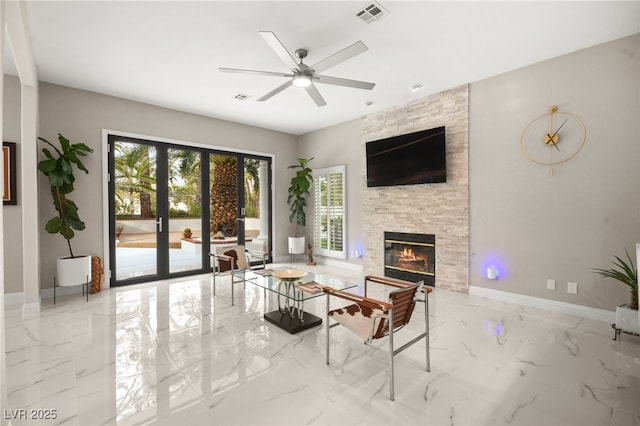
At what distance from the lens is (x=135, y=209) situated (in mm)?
5160

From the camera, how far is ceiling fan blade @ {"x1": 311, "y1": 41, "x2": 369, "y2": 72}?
2658mm

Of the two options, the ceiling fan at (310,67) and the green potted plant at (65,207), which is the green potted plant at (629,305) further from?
the green potted plant at (65,207)

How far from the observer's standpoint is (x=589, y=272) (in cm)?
347

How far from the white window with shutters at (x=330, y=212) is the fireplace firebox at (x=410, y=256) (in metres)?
1.05

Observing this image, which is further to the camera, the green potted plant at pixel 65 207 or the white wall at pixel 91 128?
the white wall at pixel 91 128

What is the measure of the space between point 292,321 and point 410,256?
2.64 meters

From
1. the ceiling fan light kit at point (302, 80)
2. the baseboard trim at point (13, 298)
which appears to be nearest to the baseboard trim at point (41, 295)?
the baseboard trim at point (13, 298)

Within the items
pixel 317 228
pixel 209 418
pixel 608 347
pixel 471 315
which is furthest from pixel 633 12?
pixel 317 228

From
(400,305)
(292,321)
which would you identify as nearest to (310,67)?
(400,305)

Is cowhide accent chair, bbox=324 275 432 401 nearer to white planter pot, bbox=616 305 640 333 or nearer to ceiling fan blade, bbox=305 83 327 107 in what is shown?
white planter pot, bbox=616 305 640 333

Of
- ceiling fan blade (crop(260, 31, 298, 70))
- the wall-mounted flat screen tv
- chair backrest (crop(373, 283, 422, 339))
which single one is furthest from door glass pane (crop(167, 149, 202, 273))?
chair backrest (crop(373, 283, 422, 339))

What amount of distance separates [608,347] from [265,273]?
3.38 meters

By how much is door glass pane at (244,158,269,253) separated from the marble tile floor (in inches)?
119

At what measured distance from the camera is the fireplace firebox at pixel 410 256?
493 cm
